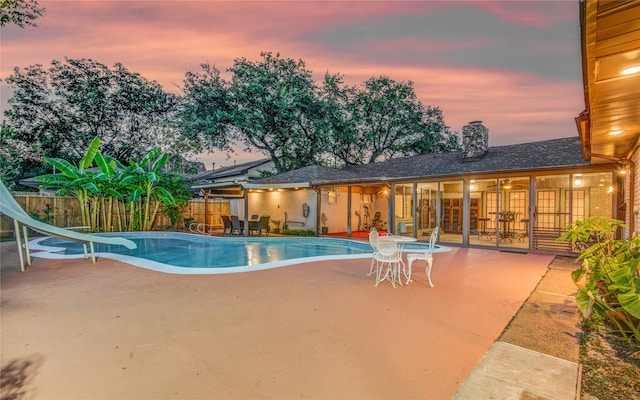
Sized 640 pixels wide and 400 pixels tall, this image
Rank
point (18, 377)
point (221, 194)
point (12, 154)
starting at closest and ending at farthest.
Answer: point (18, 377) < point (12, 154) < point (221, 194)

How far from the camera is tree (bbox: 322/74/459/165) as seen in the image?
24819mm

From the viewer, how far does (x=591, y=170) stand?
9758mm

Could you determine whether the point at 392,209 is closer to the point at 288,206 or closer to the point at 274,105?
the point at 288,206

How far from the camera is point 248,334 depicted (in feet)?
12.2

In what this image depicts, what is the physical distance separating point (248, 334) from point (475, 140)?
14.2m

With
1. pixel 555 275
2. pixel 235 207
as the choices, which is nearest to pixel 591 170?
pixel 555 275

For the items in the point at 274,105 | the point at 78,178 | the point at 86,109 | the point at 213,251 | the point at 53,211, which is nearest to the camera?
the point at 213,251

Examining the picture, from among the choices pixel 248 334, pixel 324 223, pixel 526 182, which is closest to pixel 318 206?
pixel 324 223

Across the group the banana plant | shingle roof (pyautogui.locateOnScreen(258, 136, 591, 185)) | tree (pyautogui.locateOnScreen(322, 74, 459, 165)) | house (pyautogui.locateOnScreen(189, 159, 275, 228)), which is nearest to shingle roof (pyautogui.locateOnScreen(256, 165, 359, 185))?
shingle roof (pyautogui.locateOnScreen(258, 136, 591, 185))

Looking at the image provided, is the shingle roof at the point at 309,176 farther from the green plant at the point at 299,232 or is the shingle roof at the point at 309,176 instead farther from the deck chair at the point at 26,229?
the deck chair at the point at 26,229

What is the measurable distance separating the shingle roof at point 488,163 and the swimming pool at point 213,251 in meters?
3.11

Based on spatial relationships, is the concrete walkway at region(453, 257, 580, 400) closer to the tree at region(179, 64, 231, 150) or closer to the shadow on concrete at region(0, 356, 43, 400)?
the shadow on concrete at region(0, 356, 43, 400)

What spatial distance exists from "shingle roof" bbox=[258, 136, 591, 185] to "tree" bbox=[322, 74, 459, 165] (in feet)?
23.6

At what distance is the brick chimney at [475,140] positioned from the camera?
14.3 metres
